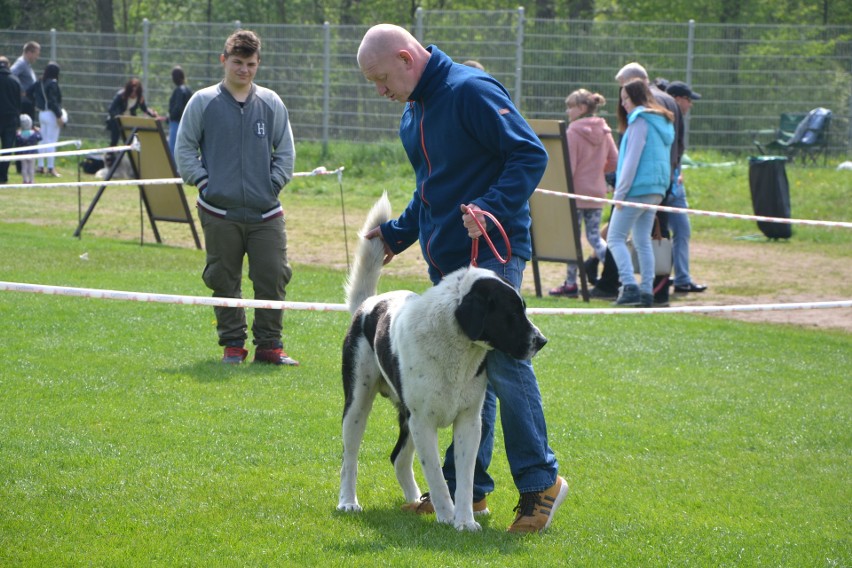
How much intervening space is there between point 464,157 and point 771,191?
12.7 meters

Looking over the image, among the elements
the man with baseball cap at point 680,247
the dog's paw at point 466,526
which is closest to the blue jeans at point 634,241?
the man with baseball cap at point 680,247

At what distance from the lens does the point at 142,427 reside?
6262 millimetres

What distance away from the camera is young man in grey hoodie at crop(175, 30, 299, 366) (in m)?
7.95

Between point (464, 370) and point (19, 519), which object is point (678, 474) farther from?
point (19, 519)

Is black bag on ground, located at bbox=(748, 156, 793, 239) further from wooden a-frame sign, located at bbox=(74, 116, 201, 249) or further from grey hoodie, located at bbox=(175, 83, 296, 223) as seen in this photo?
grey hoodie, located at bbox=(175, 83, 296, 223)

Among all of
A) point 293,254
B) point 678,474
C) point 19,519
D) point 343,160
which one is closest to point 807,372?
point 678,474

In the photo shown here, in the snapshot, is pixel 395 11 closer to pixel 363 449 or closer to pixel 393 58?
pixel 363 449

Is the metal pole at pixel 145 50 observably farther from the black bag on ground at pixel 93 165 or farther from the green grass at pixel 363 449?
the green grass at pixel 363 449

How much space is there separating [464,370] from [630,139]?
688cm

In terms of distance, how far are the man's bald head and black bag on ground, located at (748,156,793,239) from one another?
41.6ft

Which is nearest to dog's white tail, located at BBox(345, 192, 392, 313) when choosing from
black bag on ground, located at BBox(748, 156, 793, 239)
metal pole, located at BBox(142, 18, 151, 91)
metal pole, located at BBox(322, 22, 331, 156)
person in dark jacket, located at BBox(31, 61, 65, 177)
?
black bag on ground, located at BBox(748, 156, 793, 239)

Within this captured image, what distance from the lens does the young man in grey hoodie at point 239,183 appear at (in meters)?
7.95

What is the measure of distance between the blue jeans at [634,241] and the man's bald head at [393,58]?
6.82 m

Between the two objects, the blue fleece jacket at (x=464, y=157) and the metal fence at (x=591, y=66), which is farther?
the metal fence at (x=591, y=66)
